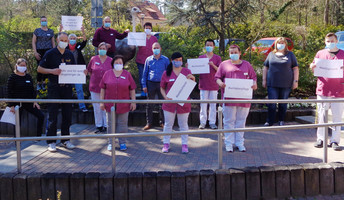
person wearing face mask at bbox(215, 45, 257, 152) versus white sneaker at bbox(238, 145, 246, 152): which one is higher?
person wearing face mask at bbox(215, 45, 257, 152)

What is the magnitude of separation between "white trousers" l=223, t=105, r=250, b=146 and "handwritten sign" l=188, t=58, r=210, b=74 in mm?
1569

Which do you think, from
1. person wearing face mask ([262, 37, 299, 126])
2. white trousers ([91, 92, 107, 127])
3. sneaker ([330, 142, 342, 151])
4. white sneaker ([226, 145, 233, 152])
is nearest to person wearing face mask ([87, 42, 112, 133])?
white trousers ([91, 92, 107, 127])

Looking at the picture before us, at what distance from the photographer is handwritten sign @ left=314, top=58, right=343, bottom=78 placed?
6638mm

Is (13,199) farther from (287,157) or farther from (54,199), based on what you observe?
(287,157)

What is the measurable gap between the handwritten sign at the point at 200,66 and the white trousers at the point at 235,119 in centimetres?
157

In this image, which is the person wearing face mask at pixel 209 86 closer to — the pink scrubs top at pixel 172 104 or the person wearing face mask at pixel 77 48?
the pink scrubs top at pixel 172 104

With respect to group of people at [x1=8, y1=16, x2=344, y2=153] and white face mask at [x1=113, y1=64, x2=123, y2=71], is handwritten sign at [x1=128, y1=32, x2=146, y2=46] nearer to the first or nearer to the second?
group of people at [x1=8, y1=16, x2=344, y2=153]

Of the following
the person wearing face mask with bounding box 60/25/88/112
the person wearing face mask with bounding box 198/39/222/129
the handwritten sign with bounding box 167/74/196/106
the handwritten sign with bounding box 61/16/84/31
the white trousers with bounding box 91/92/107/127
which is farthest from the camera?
the handwritten sign with bounding box 61/16/84/31

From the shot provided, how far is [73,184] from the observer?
4742 millimetres

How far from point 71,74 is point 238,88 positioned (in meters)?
2.93

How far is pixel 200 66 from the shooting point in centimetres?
805

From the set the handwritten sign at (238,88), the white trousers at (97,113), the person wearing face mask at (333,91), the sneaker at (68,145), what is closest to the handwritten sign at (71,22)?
the white trousers at (97,113)

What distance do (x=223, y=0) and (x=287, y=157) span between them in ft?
24.9

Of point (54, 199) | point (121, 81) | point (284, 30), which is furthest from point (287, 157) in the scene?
point (284, 30)
